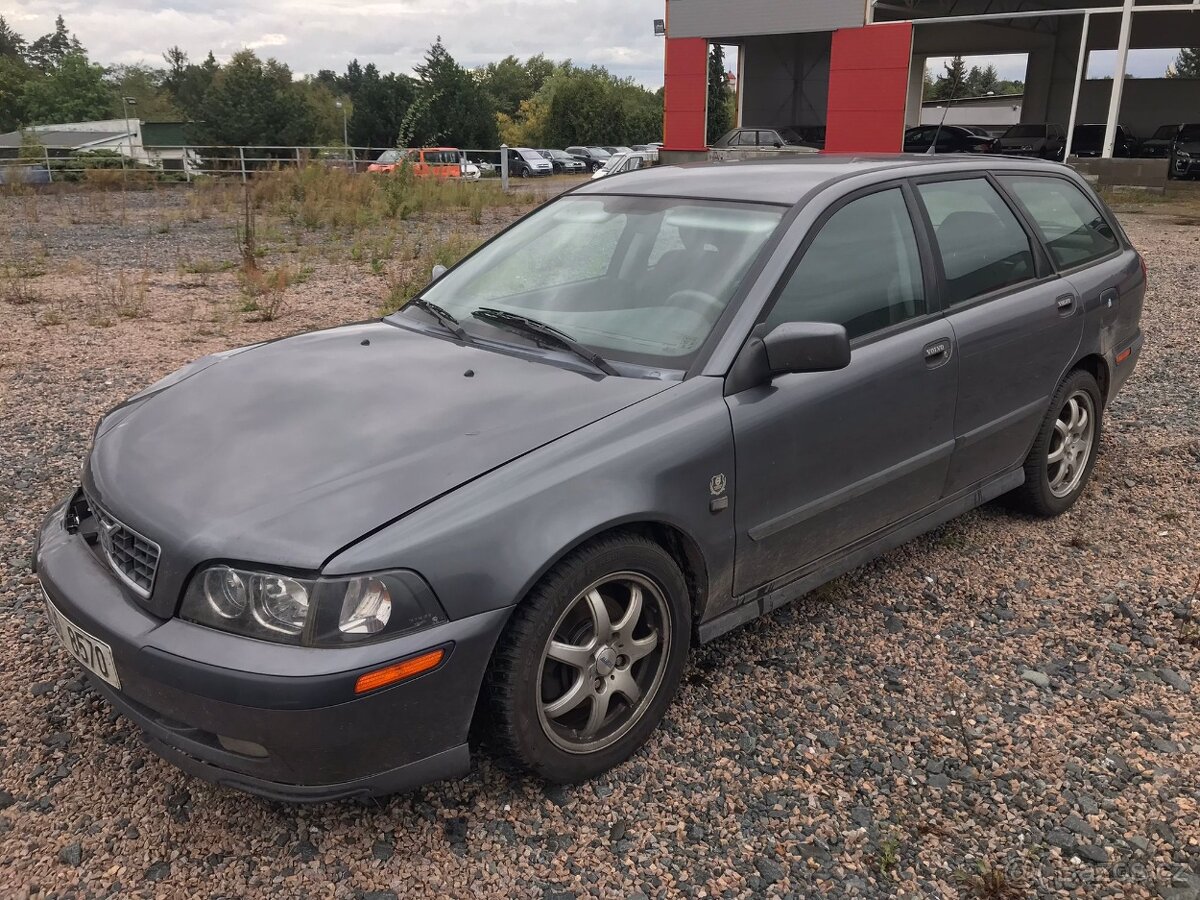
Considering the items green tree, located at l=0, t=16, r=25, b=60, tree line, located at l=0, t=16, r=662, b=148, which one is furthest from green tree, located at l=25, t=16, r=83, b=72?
tree line, located at l=0, t=16, r=662, b=148

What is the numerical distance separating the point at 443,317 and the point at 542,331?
55 centimetres

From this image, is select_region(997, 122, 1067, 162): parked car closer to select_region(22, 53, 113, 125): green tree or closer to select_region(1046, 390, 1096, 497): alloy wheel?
select_region(1046, 390, 1096, 497): alloy wheel

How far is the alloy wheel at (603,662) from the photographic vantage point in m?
2.55

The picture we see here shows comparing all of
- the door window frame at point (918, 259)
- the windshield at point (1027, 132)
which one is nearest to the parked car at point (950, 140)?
the windshield at point (1027, 132)

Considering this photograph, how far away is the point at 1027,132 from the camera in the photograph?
2859cm

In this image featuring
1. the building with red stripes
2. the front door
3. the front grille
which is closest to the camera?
the front grille

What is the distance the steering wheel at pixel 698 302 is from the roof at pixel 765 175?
50cm

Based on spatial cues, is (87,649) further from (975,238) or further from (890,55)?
(890,55)

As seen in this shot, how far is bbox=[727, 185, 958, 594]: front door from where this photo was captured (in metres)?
2.95

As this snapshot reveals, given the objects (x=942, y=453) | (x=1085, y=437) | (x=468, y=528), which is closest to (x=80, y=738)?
(x=468, y=528)

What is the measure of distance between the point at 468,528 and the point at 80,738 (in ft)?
5.03

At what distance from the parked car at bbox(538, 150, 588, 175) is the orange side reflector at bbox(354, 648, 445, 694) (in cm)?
4049

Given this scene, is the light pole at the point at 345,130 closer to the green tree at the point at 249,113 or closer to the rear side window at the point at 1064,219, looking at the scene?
the green tree at the point at 249,113

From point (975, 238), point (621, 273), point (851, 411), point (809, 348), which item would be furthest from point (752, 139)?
point (809, 348)
